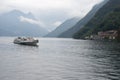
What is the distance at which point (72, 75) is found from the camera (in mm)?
54375

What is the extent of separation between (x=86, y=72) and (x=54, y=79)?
34.4 feet

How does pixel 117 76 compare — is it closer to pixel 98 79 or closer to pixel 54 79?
pixel 98 79

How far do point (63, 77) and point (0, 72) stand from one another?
13443 millimetres

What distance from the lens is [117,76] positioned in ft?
174

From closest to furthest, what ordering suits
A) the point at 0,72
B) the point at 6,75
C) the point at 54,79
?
1. the point at 54,79
2. the point at 6,75
3. the point at 0,72

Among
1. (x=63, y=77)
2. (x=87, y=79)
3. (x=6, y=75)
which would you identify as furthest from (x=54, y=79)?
(x=6, y=75)

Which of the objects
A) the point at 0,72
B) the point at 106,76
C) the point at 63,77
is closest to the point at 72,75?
the point at 63,77

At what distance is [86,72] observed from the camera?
58625mm

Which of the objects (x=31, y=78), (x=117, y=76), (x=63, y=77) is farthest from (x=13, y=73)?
(x=117, y=76)

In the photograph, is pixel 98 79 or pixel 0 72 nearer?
pixel 98 79

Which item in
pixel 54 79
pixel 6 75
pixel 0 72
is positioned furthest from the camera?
pixel 0 72

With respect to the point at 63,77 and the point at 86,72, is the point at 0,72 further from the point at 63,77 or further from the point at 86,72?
the point at 86,72

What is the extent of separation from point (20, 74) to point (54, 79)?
8295 millimetres

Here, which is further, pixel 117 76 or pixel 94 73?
pixel 94 73
